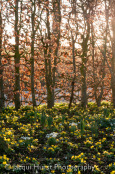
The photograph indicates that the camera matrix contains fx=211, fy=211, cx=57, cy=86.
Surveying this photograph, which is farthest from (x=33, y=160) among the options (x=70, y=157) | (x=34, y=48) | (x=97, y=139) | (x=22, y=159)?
(x=34, y=48)

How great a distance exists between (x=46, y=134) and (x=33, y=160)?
1.65 meters

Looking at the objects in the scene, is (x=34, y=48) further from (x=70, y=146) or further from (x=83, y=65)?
(x=70, y=146)

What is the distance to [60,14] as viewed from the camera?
9.74m

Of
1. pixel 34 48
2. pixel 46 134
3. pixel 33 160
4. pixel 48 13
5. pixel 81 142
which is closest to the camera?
pixel 33 160

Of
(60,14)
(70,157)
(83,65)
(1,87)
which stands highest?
(60,14)

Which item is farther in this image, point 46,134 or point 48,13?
point 48,13

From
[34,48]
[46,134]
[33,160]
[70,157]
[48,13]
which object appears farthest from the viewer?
[34,48]

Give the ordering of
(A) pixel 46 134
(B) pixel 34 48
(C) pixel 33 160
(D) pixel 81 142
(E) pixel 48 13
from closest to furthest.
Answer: (C) pixel 33 160
(D) pixel 81 142
(A) pixel 46 134
(E) pixel 48 13
(B) pixel 34 48

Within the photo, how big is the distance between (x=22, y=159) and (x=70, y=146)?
3.93ft

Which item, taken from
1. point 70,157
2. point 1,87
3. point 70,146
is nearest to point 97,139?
point 70,146

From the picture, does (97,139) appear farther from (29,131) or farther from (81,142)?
(29,131)

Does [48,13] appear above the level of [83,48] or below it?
above

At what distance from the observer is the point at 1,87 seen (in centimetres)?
976

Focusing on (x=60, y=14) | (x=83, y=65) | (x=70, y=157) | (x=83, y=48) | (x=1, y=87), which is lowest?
(x=70, y=157)
